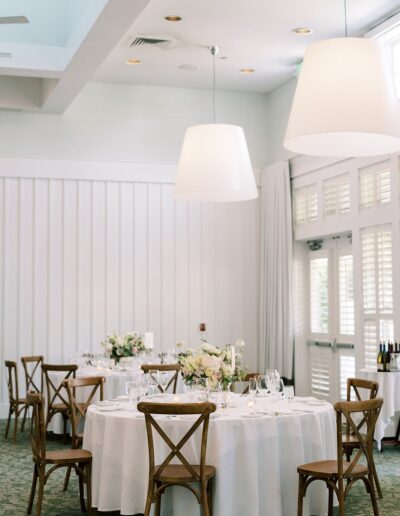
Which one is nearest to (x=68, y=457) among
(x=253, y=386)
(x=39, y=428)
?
A: (x=39, y=428)

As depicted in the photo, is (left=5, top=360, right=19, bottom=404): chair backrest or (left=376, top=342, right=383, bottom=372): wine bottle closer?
(left=376, top=342, right=383, bottom=372): wine bottle

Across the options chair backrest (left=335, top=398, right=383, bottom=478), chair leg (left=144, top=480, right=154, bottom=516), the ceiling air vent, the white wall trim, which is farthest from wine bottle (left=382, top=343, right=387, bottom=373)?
the white wall trim

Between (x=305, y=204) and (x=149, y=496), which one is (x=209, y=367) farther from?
(x=305, y=204)

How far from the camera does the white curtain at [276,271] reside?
37.3 feet

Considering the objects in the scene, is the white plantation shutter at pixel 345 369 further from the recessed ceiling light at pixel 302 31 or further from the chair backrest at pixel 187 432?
the chair backrest at pixel 187 432

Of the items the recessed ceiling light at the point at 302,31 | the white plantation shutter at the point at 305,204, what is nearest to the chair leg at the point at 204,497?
the recessed ceiling light at the point at 302,31

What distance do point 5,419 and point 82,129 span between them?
14.1 ft

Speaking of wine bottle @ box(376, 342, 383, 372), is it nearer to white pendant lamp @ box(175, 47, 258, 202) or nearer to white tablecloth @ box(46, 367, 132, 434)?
white pendant lamp @ box(175, 47, 258, 202)

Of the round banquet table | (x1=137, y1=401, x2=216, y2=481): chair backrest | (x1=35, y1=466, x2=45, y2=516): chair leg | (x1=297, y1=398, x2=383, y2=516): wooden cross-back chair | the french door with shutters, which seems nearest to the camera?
(x1=137, y1=401, x2=216, y2=481): chair backrest

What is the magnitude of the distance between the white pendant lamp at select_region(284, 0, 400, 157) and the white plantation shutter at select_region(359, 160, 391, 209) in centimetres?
408

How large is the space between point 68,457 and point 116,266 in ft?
20.0

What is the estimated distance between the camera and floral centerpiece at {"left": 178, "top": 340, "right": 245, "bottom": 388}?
5.81 m

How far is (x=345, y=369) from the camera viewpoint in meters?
10.5

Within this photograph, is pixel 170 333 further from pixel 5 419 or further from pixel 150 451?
pixel 150 451
